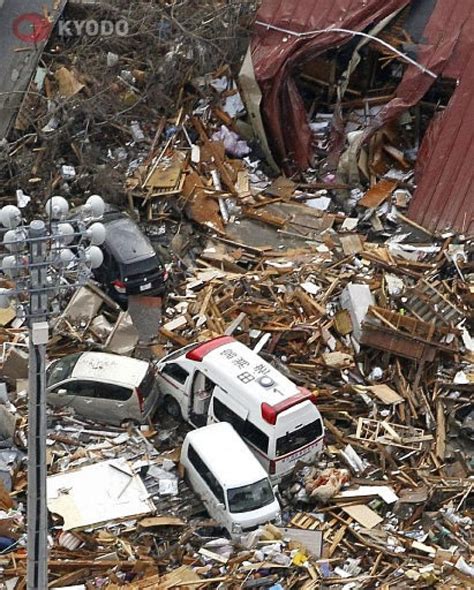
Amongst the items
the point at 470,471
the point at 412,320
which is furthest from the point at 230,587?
the point at 412,320

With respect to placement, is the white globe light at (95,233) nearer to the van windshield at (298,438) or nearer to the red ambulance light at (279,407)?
the red ambulance light at (279,407)

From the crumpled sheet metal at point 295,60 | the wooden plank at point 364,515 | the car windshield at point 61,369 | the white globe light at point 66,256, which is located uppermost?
the white globe light at point 66,256

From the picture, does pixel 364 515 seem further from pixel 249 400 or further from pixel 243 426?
pixel 249 400

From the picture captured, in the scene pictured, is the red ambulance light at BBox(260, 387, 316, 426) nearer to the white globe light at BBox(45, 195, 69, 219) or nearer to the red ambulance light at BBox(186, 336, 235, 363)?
the red ambulance light at BBox(186, 336, 235, 363)

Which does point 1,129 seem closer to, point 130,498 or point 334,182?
point 334,182

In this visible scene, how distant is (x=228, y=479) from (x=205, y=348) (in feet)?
8.57

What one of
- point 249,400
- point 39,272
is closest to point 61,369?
point 249,400

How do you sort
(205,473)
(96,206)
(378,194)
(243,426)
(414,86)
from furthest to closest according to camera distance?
(414,86) → (378,194) → (243,426) → (205,473) → (96,206)

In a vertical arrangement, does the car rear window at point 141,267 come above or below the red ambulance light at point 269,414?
below

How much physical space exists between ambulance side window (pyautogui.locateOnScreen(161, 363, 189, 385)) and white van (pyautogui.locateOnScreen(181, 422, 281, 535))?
1343 mm

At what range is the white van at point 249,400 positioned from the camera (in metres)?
15.9

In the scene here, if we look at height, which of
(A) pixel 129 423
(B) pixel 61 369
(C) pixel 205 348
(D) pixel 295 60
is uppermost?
(D) pixel 295 60

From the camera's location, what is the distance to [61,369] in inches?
687

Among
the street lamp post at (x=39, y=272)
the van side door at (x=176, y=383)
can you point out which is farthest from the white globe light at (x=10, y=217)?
the van side door at (x=176, y=383)
